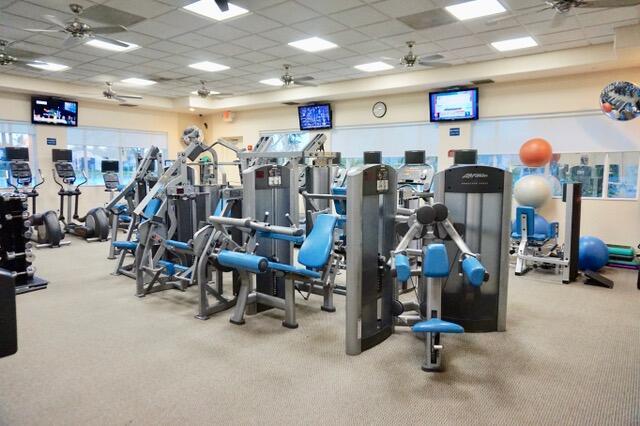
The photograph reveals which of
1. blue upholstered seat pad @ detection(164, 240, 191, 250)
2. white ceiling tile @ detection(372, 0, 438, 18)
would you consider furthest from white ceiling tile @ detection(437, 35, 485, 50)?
blue upholstered seat pad @ detection(164, 240, 191, 250)

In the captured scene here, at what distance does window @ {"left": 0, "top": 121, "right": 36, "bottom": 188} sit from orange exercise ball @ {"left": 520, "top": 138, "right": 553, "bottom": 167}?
32.9ft

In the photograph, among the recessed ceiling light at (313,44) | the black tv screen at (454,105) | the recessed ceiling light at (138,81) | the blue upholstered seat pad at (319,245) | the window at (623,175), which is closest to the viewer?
the blue upholstered seat pad at (319,245)

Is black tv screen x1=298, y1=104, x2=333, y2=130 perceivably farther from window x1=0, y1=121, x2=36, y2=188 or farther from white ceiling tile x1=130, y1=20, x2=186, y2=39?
window x1=0, y1=121, x2=36, y2=188

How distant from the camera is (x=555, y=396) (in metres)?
2.79

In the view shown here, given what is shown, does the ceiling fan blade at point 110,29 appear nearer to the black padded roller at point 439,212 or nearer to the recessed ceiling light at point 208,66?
the recessed ceiling light at point 208,66

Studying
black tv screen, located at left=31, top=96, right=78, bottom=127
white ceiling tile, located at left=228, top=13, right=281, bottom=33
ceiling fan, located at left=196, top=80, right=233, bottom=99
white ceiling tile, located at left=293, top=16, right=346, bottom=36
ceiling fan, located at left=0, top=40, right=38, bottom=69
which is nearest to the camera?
white ceiling tile, located at left=228, top=13, right=281, bottom=33

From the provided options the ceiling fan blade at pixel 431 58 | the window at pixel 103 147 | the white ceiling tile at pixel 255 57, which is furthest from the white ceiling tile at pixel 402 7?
the window at pixel 103 147

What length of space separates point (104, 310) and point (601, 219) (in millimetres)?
7617

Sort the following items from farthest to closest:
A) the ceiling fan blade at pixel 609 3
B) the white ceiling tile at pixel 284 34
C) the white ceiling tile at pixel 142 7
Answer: the white ceiling tile at pixel 284 34 → the white ceiling tile at pixel 142 7 → the ceiling fan blade at pixel 609 3

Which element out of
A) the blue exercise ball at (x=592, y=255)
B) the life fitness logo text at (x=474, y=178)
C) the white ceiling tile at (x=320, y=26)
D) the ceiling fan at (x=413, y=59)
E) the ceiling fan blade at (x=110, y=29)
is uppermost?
the white ceiling tile at (x=320, y=26)

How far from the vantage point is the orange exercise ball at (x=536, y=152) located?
22.9ft

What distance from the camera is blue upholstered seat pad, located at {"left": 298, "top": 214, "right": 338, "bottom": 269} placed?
3771 mm

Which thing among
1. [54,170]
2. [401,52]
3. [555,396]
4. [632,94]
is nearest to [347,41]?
[401,52]

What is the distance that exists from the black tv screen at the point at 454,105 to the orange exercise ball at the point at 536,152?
4.49 ft
